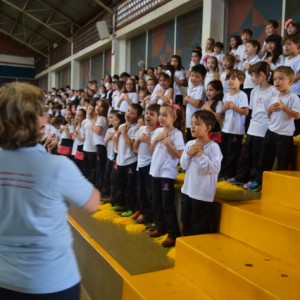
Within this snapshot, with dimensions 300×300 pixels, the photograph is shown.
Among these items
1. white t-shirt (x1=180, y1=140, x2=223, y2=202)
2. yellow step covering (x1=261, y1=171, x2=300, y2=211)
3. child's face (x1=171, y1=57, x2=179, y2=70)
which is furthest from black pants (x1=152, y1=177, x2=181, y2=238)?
child's face (x1=171, y1=57, x2=179, y2=70)

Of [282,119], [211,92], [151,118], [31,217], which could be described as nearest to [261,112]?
[282,119]

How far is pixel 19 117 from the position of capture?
1145 mm

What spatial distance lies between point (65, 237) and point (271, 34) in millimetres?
4148

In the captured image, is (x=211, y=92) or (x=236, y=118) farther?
(x=211, y=92)

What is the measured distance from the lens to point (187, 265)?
2369mm

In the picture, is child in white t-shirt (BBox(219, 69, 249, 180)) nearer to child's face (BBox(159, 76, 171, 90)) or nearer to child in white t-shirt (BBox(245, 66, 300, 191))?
child in white t-shirt (BBox(245, 66, 300, 191))

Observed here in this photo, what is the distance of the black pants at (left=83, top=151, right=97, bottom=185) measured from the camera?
5133 millimetres

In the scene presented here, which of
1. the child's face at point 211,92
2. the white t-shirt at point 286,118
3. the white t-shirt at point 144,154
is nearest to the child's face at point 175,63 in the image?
the child's face at point 211,92

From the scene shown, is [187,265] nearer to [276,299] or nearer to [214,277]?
[214,277]

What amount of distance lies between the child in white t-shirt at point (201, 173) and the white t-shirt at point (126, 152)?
3.87ft

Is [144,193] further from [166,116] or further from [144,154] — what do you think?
[166,116]

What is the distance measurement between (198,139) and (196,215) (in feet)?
1.85

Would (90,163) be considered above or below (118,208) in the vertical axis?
above

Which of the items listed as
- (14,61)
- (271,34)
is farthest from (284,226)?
(14,61)
